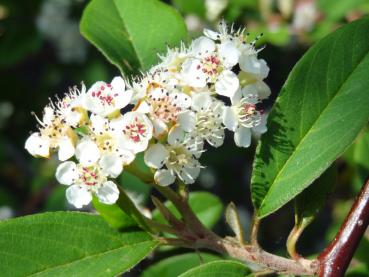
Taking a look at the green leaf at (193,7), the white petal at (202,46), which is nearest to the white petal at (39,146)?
the white petal at (202,46)

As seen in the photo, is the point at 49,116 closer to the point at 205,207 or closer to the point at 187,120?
the point at 187,120

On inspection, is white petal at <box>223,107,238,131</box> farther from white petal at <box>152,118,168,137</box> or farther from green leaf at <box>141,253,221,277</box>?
green leaf at <box>141,253,221,277</box>

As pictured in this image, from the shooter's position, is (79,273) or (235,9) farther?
(235,9)

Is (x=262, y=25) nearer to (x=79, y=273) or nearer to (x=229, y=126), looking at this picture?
(x=229, y=126)

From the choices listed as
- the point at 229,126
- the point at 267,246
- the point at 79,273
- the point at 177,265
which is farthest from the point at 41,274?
the point at 267,246

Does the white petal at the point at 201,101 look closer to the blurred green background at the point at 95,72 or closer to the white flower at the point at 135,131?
the white flower at the point at 135,131

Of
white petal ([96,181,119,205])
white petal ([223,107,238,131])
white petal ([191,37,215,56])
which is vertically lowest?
white petal ([96,181,119,205])

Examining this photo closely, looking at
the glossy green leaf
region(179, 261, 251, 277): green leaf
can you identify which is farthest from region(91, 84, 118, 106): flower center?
the glossy green leaf
